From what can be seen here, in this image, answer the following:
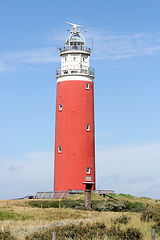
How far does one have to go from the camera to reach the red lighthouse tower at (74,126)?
154ft

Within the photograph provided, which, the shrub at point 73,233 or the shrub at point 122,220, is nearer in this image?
the shrub at point 73,233

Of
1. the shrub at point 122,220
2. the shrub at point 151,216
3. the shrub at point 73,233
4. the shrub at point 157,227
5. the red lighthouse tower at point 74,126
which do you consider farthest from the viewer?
the red lighthouse tower at point 74,126

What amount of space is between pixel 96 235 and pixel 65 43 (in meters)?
35.9

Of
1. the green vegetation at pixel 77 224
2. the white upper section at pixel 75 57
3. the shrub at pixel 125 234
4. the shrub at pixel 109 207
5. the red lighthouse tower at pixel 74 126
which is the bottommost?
the shrub at pixel 125 234

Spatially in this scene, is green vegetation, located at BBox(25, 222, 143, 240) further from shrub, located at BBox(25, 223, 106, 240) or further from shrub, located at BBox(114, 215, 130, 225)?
shrub, located at BBox(114, 215, 130, 225)

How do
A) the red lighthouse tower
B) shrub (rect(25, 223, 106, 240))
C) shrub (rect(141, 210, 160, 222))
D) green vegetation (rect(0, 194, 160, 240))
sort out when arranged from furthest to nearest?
the red lighthouse tower
shrub (rect(141, 210, 160, 222))
green vegetation (rect(0, 194, 160, 240))
shrub (rect(25, 223, 106, 240))

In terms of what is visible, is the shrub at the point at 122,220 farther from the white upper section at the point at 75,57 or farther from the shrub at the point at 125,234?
the white upper section at the point at 75,57

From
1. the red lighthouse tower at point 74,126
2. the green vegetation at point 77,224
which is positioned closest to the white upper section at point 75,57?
the red lighthouse tower at point 74,126

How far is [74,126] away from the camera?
156ft

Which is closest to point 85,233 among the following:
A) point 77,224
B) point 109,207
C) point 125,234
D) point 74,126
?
point 125,234

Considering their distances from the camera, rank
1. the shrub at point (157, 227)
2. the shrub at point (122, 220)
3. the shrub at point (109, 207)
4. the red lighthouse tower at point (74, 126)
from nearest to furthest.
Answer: the shrub at point (157, 227)
the shrub at point (122, 220)
the shrub at point (109, 207)
the red lighthouse tower at point (74, 126)

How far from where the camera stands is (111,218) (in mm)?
25797

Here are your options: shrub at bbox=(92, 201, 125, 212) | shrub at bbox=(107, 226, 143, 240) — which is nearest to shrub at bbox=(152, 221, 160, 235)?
shrub at bbox=(107, 226, 143, 240)

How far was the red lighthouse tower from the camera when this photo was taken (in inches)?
1848
